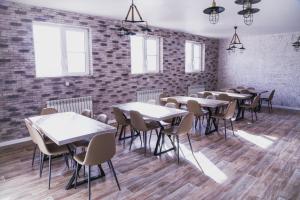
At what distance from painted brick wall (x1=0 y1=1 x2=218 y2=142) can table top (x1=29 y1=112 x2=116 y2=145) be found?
137 centimetres

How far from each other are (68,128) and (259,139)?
383 cm

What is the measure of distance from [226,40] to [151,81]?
14.5 feet

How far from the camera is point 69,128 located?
285 cm

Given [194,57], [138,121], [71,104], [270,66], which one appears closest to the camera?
[138,121]

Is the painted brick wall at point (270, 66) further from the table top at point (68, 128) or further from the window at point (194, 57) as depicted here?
the table top at point (68, 128)

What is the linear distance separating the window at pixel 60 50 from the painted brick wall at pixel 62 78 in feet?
0.64

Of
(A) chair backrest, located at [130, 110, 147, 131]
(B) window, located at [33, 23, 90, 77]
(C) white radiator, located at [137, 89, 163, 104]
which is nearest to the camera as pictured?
(A) chair backrest, located at [130, 110, 147, 131]

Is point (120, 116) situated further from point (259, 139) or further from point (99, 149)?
point (259, 139)

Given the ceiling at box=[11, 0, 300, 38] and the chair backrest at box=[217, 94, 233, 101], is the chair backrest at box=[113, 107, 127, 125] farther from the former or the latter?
the chair backrest at box=[217, 94, 233, 101]

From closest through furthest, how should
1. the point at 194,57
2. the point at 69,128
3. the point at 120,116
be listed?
the point at 69,128 → the point at 120,116 → the point at 194,57

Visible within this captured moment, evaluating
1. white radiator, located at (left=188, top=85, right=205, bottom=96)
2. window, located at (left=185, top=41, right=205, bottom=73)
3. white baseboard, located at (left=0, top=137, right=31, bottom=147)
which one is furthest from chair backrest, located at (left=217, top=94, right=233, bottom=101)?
white baseboard, located at (left=0, top=137, right=31, bottom=147)

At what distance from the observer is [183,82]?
8.01m

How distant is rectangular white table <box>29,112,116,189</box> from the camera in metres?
2.52

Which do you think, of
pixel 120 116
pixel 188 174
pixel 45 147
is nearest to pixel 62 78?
pixel 120 116
